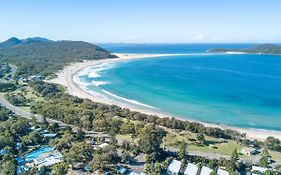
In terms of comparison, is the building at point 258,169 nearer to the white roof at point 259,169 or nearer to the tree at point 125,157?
the white roof at point 259,169

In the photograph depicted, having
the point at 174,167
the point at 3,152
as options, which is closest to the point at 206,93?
the point at 174,167

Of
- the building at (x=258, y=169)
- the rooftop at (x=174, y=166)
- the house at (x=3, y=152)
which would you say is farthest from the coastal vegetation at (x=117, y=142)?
the building at (x=258, y=169)

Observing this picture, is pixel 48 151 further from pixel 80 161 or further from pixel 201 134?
pixel 201 134

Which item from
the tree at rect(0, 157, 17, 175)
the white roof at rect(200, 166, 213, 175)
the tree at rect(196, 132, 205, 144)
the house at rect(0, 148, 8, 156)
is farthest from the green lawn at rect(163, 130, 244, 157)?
the house at rect(0, 148, 8, 156)

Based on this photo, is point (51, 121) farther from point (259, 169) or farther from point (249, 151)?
point (259, 169)

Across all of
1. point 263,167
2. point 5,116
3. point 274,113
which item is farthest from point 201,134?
point 5,116

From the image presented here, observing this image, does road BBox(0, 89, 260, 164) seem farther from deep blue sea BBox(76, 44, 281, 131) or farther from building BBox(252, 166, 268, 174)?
deep blue sea BBox(76, 44, 281, 131)
